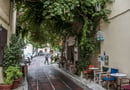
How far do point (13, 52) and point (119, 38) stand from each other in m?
5.12

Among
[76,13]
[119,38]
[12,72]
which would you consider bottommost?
[12,72]

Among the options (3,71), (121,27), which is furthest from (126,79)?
(3,71)

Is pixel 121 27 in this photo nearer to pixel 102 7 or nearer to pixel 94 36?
pixel 102 7

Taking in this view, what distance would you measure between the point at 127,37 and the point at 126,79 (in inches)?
70.5

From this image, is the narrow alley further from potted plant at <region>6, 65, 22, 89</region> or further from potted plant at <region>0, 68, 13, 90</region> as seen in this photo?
potted plant at <region>0, 68, 13, 90</region>

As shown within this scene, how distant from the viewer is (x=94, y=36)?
12.3 m

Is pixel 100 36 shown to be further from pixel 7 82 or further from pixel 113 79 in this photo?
pixel 7 82

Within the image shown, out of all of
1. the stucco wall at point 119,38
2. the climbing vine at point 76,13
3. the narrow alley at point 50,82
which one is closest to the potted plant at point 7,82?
the narrow alley at point 50,82

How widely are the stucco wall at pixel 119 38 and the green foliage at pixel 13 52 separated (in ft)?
15.2

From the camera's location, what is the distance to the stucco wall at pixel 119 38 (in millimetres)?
8414

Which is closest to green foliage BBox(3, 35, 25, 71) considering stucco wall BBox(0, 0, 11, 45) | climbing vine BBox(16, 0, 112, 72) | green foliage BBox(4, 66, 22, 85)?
green foliage BBox(4, 66, 22, 85)

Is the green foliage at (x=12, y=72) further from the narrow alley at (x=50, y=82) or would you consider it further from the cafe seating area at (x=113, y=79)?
the cafe seating area at (x=113, y=79)

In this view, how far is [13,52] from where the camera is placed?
9539mm


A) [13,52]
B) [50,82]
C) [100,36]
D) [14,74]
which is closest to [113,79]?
[100,36]
